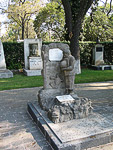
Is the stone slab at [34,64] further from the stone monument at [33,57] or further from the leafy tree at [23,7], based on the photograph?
the leafy tree at [23,7]

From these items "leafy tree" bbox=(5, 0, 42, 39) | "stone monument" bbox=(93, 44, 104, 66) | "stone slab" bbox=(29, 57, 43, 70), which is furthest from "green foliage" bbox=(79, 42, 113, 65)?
"leafy tree" bbox=(5, 0, 42, 39)

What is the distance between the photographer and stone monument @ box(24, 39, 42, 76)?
13301mm

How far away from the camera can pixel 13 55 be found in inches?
631

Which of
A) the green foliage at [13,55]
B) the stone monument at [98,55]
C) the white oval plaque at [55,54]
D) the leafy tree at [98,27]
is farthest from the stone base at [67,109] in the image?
the leafy tree at [98,27]

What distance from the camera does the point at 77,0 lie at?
15.2 meters

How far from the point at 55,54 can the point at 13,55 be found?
1115 cm

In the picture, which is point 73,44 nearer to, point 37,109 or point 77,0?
point 77,0

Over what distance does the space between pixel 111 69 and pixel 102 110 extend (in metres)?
→ 11.4

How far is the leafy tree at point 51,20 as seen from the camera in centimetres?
2641

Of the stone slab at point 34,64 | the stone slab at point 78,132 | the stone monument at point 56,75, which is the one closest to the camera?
the stone slab at point 78,132

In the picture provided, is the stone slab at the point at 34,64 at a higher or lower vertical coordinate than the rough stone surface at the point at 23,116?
higher

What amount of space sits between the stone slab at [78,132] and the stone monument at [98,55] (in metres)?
12.8

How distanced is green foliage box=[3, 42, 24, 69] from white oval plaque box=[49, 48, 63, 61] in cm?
1050

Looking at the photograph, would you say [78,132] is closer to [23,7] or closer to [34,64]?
[34,64]
